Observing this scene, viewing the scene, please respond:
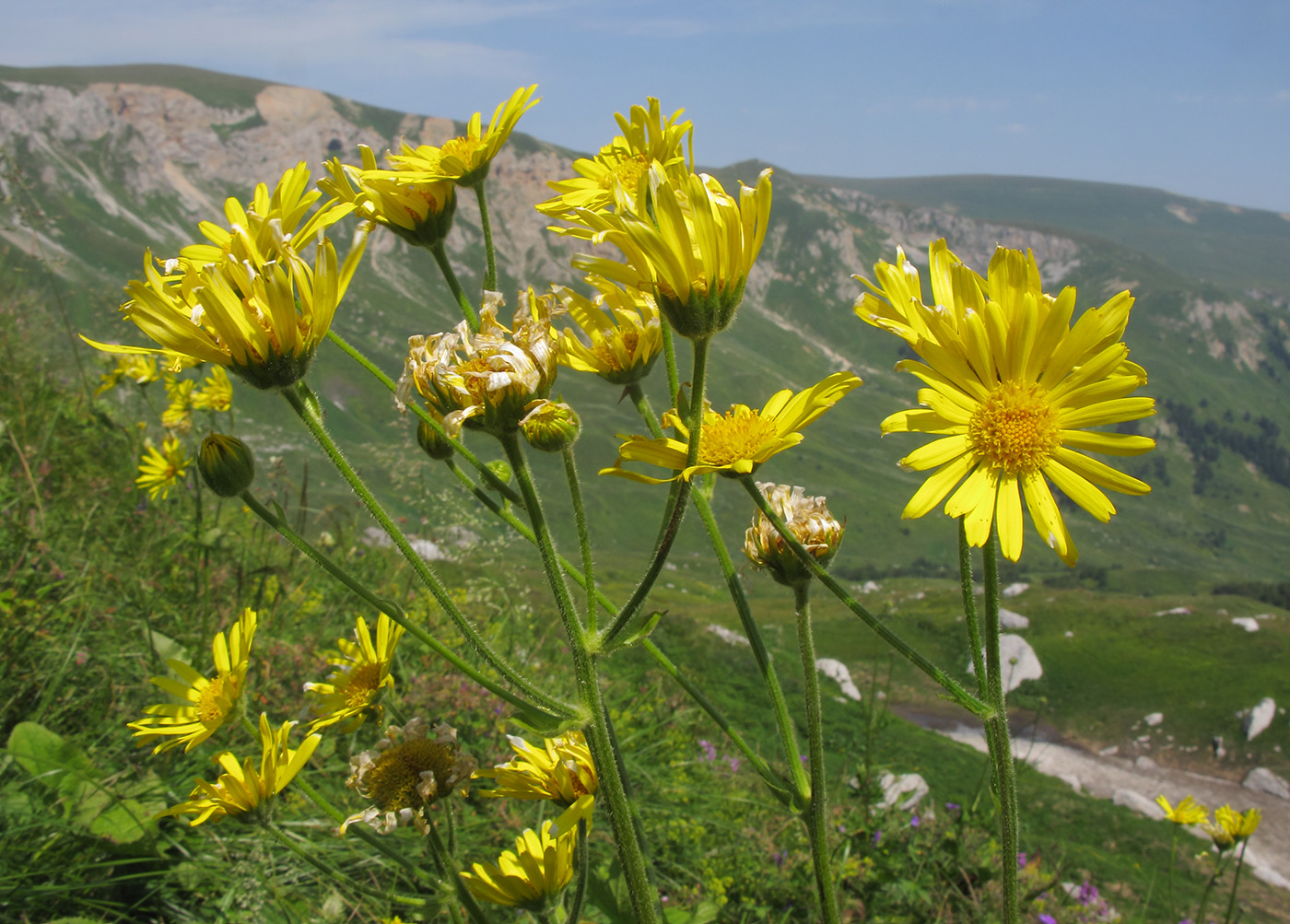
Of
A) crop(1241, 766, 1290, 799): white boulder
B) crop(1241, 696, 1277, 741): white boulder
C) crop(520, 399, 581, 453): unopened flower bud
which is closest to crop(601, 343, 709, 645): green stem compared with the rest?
crop(520, 399, 581, 453): unopened flower bud

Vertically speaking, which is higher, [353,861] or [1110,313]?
[1110,313]

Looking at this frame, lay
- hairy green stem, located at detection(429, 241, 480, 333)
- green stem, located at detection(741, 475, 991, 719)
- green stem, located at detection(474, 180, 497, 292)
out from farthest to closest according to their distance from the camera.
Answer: green stem, located at detection(474, 180, 497, 292) → hairy green stem, located at detection(429, 241, 480, 333) → green stem, located at detection(741, 475, 991, 719)

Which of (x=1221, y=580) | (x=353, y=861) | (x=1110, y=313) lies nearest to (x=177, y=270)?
(x=1110, y=313)

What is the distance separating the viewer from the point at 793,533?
2.62 meters

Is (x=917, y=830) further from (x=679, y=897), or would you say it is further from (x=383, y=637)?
(x=383, y=637)

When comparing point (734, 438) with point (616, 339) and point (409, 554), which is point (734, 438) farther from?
point (409, 554)

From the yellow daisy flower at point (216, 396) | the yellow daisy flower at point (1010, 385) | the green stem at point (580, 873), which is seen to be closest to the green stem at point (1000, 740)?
the yellow daisy flower at point (1010, 385)

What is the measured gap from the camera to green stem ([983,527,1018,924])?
1718 mm

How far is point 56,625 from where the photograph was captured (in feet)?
16.3

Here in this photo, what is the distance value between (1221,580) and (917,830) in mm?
182034

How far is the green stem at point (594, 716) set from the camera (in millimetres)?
1850

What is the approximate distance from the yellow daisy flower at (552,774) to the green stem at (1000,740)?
120cm

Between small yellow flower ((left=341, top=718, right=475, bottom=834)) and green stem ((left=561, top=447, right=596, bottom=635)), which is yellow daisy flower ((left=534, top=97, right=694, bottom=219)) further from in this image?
small yellow flower ((left=341, top=718, right=475, bottom=834))

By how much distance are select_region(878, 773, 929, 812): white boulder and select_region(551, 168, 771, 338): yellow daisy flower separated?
476cm
